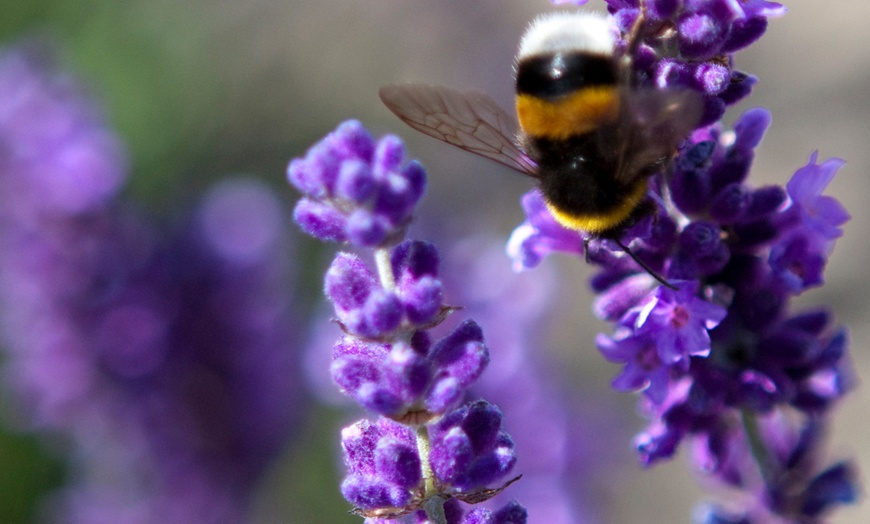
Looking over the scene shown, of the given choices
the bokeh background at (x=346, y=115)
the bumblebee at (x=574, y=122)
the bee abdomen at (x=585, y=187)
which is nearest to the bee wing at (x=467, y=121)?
the bumblebee at (x=574, y=122)

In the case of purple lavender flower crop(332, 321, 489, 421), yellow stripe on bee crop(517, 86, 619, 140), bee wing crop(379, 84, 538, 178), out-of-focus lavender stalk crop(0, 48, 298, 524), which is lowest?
purple lavender flower crop(332, 321, 489, 421)

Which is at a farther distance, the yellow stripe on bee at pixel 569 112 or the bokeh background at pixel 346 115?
the bokeh background at pixel 346 115

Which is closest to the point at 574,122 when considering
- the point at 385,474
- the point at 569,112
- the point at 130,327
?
the point at 569,112

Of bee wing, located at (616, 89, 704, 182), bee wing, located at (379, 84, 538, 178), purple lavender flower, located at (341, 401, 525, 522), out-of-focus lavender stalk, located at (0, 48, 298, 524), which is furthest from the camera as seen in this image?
out-of-focus lavender stalk, located at (0, 48, 298, 524)

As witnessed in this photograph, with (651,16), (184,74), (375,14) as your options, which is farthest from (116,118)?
(651,16)

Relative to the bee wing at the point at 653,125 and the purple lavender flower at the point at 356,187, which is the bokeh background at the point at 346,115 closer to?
the bee wing at the point at 653,125

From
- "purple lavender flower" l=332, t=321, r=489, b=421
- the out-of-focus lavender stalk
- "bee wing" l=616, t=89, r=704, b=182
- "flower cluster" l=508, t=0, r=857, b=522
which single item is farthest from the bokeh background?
"purple lavender flower" l=332, t=321, r=489, b=421

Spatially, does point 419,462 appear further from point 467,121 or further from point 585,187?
point 467,121

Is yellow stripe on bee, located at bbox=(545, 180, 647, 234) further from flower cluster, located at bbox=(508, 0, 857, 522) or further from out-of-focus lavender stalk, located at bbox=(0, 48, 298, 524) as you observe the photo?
out-of-focus lavender stalk, located at bbox=(0, 48, 298, 524)
